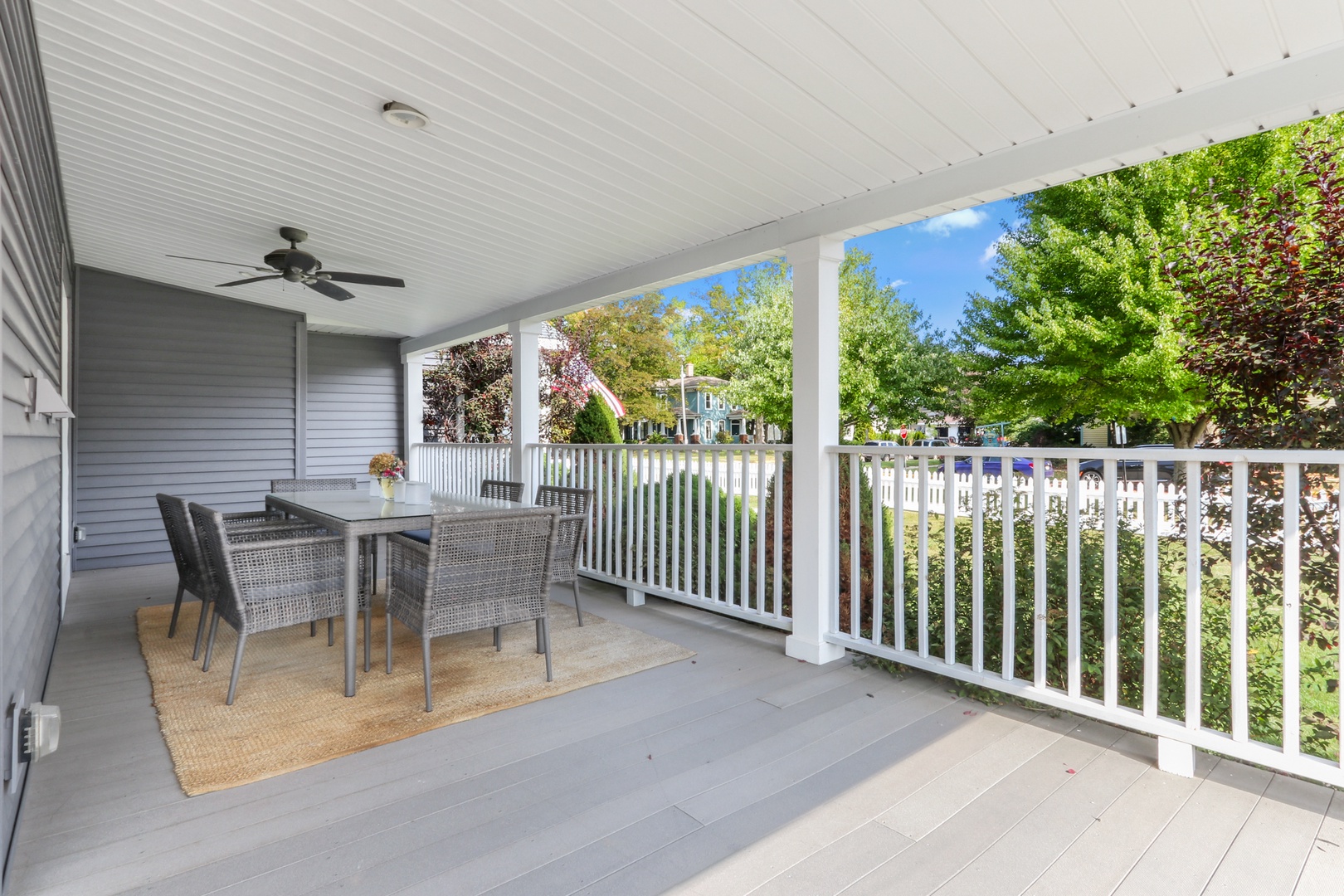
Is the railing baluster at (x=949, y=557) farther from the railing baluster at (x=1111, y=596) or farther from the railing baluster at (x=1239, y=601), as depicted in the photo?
the railing baluster at (x=1239, y=601)

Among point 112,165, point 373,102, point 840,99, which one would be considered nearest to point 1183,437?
point 840,99

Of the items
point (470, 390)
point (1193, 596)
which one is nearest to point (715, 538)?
point (1193, 596)

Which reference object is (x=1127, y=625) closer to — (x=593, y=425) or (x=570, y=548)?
(x=570, y=548)

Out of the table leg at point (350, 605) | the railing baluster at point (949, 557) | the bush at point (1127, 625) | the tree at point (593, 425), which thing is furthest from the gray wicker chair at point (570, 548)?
the tree at point (593, 425)

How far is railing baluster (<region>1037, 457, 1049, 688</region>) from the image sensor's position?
2648 millimetres

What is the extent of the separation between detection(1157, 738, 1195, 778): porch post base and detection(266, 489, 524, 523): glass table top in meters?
2.96

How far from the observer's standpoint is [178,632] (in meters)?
3.88

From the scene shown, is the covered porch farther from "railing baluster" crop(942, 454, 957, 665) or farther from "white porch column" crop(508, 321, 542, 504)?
"white porch column" crop(508, 321, 542, 504)

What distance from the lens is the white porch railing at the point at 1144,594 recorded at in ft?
7.22

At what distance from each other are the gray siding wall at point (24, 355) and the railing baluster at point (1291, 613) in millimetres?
3494

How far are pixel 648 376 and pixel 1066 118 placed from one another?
51.8 ft

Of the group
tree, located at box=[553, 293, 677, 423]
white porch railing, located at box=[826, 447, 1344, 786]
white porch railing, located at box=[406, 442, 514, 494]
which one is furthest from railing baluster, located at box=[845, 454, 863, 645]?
tree, located at box=[553, 293, 677, 423]

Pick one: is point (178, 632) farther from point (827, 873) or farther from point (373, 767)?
point (827, 873)

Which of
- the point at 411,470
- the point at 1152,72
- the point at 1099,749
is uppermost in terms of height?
the point at 1152,72
